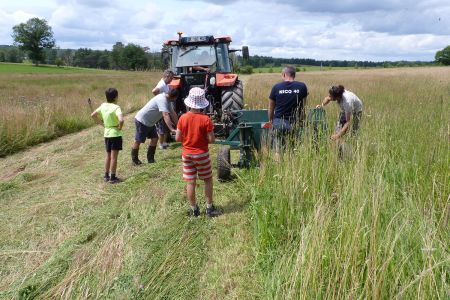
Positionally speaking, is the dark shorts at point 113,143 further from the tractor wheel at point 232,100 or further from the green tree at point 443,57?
the green tree at point 443,57

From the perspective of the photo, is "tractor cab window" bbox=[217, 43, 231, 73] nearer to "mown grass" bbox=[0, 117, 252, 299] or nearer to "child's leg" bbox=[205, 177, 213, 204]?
"mown grass" bbox=[0, 117, 252, 299]

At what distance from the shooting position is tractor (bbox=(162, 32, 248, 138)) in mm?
7590

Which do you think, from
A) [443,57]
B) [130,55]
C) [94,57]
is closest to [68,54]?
[94,57]

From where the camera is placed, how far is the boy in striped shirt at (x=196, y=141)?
4.02 metres

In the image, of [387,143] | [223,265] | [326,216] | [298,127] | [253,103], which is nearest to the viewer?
[326,216]

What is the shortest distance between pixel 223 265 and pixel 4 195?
3.34 m

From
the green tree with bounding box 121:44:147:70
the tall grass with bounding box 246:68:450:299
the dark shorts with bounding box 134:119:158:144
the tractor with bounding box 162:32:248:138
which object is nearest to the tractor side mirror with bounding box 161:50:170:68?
the tractor with bounding box 162:32:248:138

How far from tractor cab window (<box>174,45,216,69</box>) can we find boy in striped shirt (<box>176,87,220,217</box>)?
4568mm

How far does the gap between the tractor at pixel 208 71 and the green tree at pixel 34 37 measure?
81.0 metres

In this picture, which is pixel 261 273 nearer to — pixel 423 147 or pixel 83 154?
pixel 423 147

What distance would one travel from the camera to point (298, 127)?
4.88 meters

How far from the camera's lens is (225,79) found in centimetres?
768

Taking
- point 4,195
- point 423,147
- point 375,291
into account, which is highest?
point 423,147

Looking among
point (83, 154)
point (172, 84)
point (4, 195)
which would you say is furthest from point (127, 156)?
point (4, 195)
